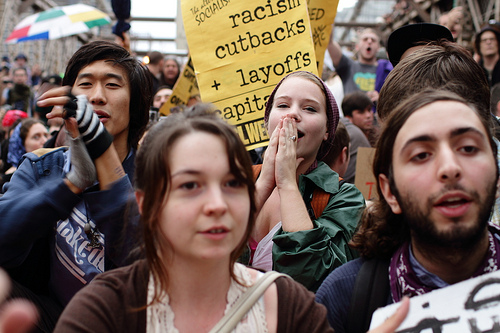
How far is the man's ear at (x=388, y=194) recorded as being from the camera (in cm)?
180

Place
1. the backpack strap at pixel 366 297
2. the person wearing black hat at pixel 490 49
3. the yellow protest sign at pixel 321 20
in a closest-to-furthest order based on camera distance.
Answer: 1. the backpack strap at pixel 366 297
2. the yellow protest sign at pixel 321 20
3. the person wearing black hat at pixel 490 49

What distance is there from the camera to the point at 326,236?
2.28 m

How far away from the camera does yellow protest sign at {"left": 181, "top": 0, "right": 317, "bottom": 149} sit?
3.43 metres

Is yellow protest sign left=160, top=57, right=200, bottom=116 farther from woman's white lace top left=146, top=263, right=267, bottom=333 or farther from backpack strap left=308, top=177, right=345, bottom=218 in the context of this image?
woman's white lace top left=146, top=263, right=267, bottom=333

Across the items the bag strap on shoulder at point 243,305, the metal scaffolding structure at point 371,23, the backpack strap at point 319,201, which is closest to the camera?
the bag strap on shoulder at point 243,305

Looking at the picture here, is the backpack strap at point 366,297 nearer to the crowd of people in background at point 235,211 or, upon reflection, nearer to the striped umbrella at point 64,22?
the crowd of people in background at point 235,211

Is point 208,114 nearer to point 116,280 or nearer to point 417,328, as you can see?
point 116,280

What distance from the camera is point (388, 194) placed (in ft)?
6.09

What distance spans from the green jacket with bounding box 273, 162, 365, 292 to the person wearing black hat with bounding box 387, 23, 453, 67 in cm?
103

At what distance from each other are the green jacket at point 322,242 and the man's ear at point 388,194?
1.40ft

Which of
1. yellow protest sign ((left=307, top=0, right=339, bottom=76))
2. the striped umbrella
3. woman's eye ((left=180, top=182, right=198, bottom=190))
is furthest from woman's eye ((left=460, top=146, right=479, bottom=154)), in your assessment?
the striped umbrella

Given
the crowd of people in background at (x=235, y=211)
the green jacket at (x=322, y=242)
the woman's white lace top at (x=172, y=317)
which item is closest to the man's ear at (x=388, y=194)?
the crowd of people in background at (x=235, y=211)

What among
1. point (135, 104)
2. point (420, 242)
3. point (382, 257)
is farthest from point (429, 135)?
point (135, 104)

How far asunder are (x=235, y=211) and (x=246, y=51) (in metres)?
2.19
